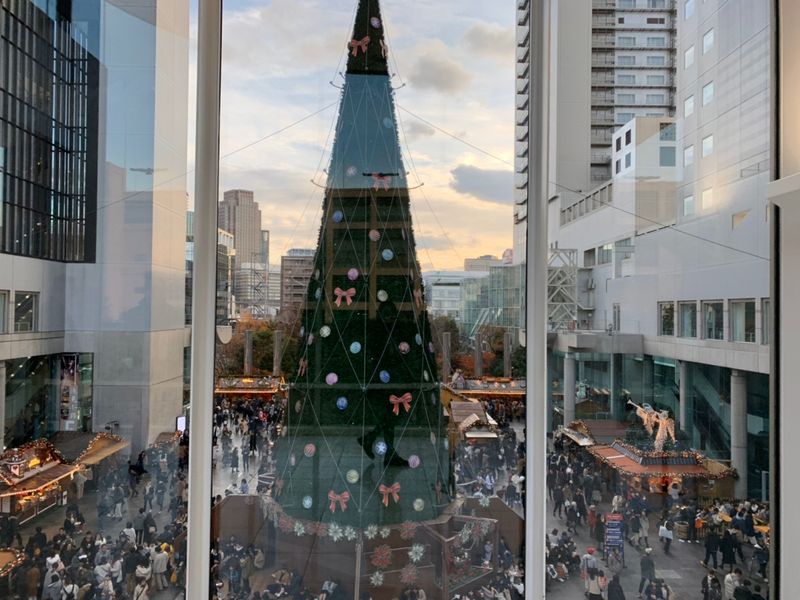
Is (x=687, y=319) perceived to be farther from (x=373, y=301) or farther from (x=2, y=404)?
(x=2, y=404)

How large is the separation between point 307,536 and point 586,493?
3.40 feet

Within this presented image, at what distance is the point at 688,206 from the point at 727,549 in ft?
4.02

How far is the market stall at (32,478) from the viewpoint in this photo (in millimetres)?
1756

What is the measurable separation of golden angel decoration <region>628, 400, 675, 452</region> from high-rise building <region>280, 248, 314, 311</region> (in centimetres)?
128

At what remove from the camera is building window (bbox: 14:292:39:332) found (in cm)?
177

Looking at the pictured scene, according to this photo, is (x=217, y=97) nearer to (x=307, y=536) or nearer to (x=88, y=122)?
(x=88, y=122)

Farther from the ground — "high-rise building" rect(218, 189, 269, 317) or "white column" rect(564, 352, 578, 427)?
"high-rise building" rect(218, 189, 269, 317)

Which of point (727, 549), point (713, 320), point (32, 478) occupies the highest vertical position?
point (713, 320)

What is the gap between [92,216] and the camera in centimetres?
187

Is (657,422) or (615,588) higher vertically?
(657,422)

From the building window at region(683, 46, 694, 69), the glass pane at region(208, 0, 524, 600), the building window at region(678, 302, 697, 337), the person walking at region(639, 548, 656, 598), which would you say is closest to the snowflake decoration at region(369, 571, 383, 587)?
the glass pane at region(208, 0, 524, 600)

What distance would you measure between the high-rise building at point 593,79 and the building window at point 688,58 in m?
0.04

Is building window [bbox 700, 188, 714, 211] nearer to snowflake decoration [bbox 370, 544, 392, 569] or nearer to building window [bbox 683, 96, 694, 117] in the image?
building window [bbox 683, 96, 694, 117]

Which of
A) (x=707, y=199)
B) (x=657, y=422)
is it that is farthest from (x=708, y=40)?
(x=657, y=422)
